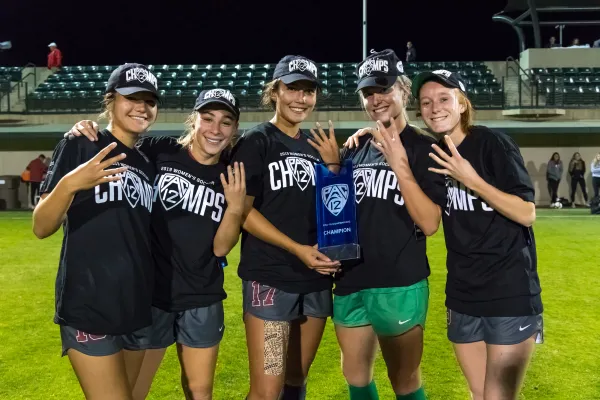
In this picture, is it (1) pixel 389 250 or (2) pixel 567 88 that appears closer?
(1) pixel 389 250

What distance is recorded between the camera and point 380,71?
303 cm

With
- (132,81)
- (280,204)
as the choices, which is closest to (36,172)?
(132,81)

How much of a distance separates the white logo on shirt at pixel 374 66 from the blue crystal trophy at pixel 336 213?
51cm

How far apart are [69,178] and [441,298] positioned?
518cm

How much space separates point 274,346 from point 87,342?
0.89 metres

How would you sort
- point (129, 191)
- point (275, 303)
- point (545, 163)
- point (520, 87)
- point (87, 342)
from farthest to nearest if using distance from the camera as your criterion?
point (545, 163)
point (520, 87)
point (275, 303)
point (129, 191)
point (87, 342)

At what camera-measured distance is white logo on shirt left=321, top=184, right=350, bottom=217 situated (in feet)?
9.27

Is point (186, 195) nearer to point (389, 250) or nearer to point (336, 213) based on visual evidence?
point (336, 213)

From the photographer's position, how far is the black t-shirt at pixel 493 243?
8.84ft

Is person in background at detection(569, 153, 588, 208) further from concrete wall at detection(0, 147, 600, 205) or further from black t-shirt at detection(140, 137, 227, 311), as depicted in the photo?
black t-shirt at detection(140, 137, 227, 311)

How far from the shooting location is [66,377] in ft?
14.6

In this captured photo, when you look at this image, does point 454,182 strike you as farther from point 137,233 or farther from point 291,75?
point 137,233

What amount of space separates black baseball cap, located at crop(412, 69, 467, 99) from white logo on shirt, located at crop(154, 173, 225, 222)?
3.77ft

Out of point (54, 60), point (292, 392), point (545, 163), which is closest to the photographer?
point (292, 392)
